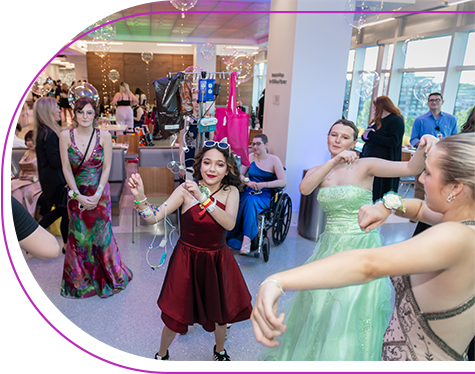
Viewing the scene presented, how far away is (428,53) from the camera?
8711 mm

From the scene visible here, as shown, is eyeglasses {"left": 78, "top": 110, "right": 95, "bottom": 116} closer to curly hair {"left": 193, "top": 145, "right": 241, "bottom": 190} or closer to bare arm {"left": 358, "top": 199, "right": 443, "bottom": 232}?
curly hair {"left": 193, "top": 145, "right": 241, "bottom": 190}

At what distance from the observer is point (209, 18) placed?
34.0 ft

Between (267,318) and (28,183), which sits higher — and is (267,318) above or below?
above

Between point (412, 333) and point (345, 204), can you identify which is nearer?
point (412, 333)

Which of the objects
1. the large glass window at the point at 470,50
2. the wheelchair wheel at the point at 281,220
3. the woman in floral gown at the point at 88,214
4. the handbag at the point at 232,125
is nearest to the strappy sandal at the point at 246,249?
the wheelchair wheel at the point at 281,220

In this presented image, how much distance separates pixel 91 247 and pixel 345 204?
2.28 metres

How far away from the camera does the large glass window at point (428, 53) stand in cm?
814

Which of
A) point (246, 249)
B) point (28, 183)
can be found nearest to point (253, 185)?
point (246, 249)

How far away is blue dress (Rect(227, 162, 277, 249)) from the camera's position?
390 centimetres

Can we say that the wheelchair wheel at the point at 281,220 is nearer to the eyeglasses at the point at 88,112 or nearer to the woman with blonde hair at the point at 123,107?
the eyeglasses at the point at 88,112

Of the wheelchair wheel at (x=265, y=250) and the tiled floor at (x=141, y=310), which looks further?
the wheelchair wheel at (x=265, y=250)

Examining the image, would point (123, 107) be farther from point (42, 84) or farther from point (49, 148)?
point (49, 148)

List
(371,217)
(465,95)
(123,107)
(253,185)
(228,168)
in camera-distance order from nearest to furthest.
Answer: (371,217)
(228,168)
(253,185)
(465,95)
(123,107)

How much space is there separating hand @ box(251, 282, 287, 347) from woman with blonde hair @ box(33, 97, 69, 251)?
3150 millimetres
